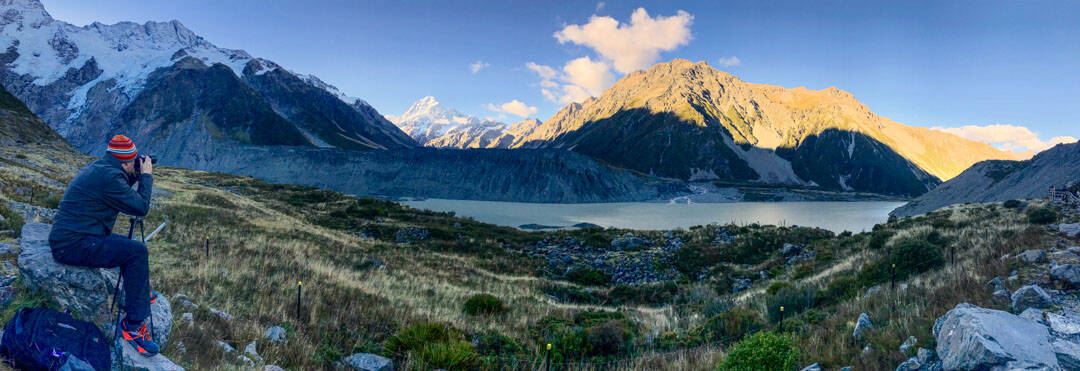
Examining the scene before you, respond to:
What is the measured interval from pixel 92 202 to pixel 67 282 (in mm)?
977

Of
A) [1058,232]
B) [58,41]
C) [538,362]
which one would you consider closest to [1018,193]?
[1058,232]

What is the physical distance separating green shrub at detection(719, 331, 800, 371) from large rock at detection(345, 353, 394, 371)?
4938 millimetres

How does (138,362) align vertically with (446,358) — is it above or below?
above

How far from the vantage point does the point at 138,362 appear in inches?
175

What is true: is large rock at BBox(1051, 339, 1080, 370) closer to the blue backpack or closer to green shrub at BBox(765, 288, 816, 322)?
green shrub at BBox(765, 288, 816, 322)

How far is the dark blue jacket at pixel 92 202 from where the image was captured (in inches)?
179

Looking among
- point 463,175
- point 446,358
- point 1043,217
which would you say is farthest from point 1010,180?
point 463,175

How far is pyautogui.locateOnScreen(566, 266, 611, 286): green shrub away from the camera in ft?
74.6

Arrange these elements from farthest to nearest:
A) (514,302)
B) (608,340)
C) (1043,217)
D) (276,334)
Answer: (514,302) → (1043,217) → (608,340) → (276,334)

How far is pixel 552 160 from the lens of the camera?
3991 inches

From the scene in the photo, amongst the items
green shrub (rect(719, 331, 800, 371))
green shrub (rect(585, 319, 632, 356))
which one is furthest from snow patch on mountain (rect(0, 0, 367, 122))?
green shrub (rect(719, 331, 800, 371))

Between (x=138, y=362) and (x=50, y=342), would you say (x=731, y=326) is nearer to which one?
(x=138, y=362)

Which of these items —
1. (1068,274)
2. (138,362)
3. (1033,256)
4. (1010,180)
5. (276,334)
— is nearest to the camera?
(138,362)

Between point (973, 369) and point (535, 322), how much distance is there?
29.0ft
